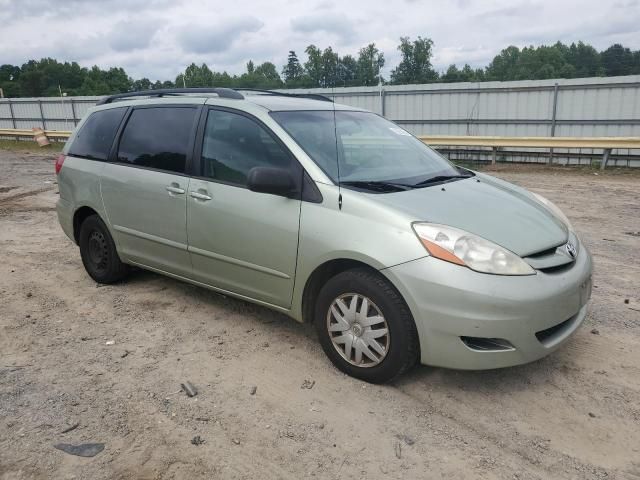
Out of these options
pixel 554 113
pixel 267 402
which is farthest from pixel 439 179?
pixel 554 113

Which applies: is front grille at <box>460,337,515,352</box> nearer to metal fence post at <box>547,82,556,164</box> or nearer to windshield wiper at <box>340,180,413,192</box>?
windshield wiper at <box>340,180,413,192</box>

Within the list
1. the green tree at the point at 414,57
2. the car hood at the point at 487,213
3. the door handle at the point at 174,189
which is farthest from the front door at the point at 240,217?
the green tree at the point at 414,57

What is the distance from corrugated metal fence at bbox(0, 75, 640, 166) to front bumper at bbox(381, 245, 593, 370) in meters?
12.3

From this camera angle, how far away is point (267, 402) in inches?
125

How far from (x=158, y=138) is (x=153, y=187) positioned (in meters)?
0.43

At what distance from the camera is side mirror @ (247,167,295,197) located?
3.42m

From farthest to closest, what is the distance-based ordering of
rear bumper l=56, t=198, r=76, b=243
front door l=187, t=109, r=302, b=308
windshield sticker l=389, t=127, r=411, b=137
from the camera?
1. rear bumper l=56, t=198, r=76, b=243
2. windshield sticker l=389, t=127, r=411, b=137
3. front door l=187, t=109, r=302, b=308

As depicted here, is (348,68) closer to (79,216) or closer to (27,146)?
(27,146)

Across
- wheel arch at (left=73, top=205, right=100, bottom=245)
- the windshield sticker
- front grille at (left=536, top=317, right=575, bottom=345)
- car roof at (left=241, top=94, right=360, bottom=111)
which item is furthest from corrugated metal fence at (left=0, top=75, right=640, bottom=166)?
wheel arch at (left=73, top=205, right=100, bottom=245)

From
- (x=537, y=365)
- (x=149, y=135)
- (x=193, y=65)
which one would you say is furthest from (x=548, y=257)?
(x=193, y=65)

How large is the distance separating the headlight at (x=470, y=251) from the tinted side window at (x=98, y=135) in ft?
10.7

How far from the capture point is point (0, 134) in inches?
1072

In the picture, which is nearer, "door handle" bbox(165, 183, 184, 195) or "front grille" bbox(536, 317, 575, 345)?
"front grille" bbox(536, 317, 575, 345)

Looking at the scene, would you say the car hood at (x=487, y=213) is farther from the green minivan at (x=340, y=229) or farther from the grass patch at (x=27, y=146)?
the grass patch at (x=27, y=146)
